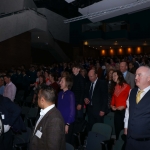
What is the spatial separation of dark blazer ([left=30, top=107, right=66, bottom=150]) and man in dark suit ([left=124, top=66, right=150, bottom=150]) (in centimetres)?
84

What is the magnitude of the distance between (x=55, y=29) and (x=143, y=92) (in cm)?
1901

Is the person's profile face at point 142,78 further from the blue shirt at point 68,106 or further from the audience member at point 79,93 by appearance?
the audience member at point 79,93

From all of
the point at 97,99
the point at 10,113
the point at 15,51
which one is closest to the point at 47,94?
the point at 10,113

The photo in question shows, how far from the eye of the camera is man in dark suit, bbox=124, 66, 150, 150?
2670 mm

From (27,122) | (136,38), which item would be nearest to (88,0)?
(136,38)

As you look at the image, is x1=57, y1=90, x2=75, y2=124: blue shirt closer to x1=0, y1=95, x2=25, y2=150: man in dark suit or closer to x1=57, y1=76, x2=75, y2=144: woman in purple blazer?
x1=57, y1=76, x2=75, y2=144: woman in purple blazer

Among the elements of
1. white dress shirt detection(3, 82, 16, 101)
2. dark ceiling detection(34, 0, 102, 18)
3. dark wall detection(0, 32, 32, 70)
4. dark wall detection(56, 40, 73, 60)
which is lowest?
white dress shirt detection(3, 82, 16, 101)

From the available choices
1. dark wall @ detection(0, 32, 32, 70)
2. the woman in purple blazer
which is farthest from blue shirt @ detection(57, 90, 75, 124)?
dark wall @ detection(0, 32, 32, 70)

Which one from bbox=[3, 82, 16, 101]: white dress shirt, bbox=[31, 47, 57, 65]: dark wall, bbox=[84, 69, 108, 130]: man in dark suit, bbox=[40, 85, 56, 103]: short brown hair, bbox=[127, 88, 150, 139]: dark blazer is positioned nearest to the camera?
bbox=[40, 85, 56, 103]: short brown hair

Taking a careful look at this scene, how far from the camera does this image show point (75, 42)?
78.3ft

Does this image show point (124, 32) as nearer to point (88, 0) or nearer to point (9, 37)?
point (88, 0)

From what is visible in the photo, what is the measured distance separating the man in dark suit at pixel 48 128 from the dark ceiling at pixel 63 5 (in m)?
16.2

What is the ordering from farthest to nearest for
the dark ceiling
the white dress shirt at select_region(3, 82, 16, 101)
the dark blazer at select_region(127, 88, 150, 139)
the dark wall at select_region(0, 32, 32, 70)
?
the dark ceiling
the dark wall at select_region(0, 32, 32, 70)
the white dress shirt at select_region(3, 82, 16, 101)
the dark blazer at select_region(127, 88, 150, 139)

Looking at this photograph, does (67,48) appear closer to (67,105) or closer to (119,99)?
(119,99)
